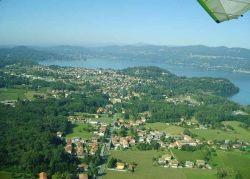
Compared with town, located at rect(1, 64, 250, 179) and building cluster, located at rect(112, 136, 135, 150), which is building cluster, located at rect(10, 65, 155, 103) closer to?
town, located at rect(1, 64, 250, 179)

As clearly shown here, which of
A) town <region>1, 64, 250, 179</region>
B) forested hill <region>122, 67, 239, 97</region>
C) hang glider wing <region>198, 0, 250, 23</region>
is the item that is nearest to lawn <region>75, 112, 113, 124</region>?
town <region>1, 64, 250, 179</region>

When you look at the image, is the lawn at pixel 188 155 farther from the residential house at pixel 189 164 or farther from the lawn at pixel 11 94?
the lawn at pixel 11 94

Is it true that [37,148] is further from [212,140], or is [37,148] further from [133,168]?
[212,140]

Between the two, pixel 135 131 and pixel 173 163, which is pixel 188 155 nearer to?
pixel 173 163

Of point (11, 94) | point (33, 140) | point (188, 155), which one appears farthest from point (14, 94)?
point (188, 155)

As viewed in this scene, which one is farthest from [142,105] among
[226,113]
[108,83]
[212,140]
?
[108,83]
